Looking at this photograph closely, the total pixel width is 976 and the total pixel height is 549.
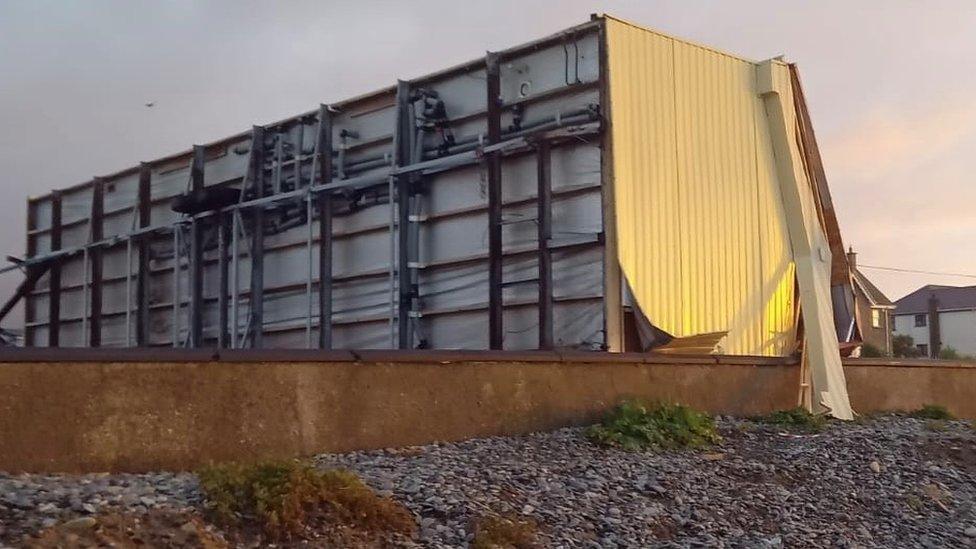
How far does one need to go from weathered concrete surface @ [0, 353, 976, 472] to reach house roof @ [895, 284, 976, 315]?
50.7 meters

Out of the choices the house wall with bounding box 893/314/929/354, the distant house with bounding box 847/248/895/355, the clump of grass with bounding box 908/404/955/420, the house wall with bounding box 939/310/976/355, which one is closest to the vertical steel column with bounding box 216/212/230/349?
the clump of grass with bounding box 908/404/955/420

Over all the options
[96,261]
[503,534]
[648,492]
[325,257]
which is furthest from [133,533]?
[96,261]

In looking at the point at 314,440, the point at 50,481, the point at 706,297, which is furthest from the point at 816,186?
the point at 50,481

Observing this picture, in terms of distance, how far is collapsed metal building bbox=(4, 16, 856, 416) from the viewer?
469 inches

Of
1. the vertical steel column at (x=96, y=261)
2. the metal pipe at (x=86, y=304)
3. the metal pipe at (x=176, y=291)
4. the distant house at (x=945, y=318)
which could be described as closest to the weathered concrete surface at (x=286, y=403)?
the metal pipe at (x=176, y=291)

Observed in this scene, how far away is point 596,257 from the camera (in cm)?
1174

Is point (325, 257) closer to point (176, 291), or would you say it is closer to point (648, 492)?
point (176, 291)

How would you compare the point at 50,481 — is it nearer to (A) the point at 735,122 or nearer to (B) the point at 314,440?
(B) the point at 314,440

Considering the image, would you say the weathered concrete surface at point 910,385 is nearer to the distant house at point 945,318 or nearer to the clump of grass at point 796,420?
the clump of grass at point 796,420

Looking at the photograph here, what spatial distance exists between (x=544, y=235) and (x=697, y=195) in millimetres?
2331

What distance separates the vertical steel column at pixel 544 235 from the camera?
39.0 ft

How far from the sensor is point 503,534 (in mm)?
5715

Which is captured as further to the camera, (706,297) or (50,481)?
Answer: (706,297)

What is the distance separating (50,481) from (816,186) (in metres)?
11.9
